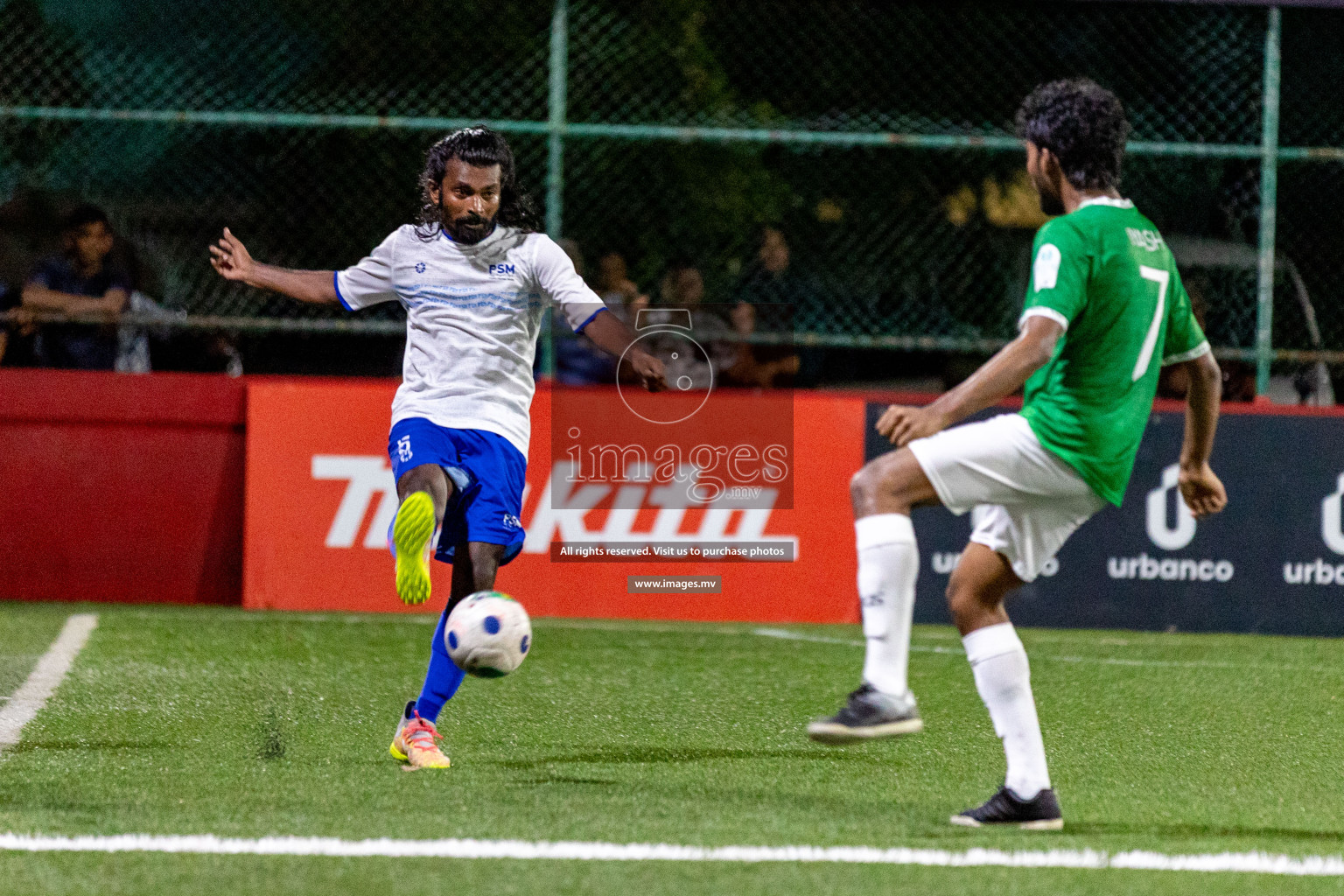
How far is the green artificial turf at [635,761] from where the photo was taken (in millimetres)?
4055

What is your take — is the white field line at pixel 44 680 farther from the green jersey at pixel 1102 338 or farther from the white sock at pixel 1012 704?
the green jersey at pixel 1102 338

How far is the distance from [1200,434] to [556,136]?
649cm

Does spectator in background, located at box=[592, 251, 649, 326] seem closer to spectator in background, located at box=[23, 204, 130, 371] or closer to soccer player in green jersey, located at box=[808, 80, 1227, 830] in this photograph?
spectator in background, located at box=[23, 204, 130, 371]

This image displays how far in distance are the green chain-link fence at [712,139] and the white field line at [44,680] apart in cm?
228

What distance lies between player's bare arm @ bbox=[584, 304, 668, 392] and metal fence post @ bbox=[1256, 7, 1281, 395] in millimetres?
6327

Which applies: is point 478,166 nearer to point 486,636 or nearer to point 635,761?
point 486,636

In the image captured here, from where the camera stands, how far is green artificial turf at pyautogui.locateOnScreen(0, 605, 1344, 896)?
4.05 meters

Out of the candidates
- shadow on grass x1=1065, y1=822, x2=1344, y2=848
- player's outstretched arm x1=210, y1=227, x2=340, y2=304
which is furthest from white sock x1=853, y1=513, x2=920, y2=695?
player's outstretched arm x1=210, y1=227, x2=340, y2=304

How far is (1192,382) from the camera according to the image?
4.89 metres

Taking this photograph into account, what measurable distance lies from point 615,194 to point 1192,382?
736 centimetres

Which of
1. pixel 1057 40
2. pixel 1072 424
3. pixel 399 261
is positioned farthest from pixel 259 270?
pixel 1057 40

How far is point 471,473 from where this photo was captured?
5.64 meters

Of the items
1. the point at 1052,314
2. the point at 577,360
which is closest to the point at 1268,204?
the point at 577,360

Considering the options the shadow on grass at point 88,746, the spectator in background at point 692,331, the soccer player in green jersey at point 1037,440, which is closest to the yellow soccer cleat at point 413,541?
the shadow on grass at point 88,746
